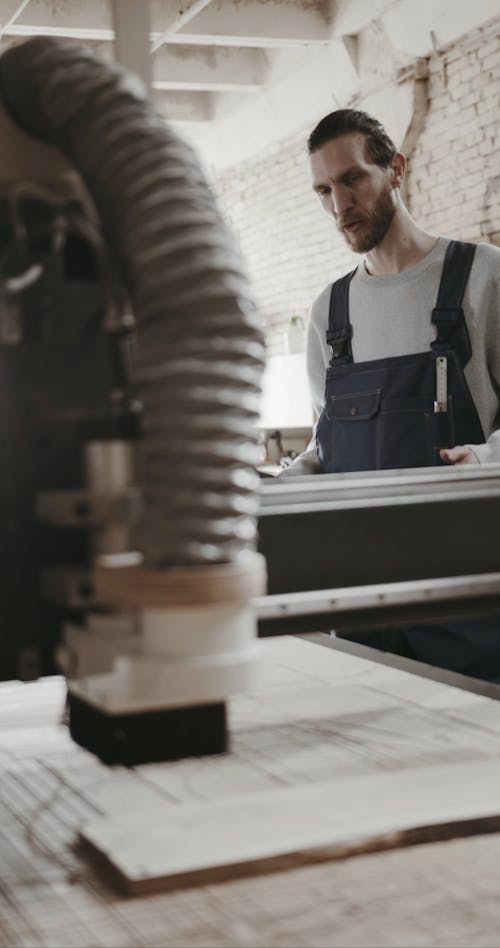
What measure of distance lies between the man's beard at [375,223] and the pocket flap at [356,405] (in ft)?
1.12

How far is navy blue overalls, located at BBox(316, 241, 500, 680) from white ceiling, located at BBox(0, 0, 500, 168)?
12.6ft

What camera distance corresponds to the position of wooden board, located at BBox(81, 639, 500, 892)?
3.13 feet

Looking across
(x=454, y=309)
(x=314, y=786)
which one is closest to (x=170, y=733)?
(x=314, y=786)

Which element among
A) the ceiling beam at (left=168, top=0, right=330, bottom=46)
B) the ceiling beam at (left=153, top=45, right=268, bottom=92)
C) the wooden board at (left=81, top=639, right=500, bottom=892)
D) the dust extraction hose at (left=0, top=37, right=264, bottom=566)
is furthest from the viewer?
the ceiling beam at (left=153, top=45, right=268, bottom=92)

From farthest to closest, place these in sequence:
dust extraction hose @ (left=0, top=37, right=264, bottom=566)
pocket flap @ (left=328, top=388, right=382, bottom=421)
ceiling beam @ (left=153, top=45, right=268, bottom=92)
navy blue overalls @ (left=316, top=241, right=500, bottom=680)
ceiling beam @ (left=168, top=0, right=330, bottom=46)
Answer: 1. ceiling beam @ (left=153, top=45, right=268, bottom=92)
2. ceiling beam @ (left=168, top=0, right=330, bottom=46)
3. pocket flap @ (left=328, top=388, right=382, bottom=421)
4. navy blue overalls @ (left=316, top=241, right=500, bottom=680)
5. dust extraction hose @ (left=0, top=37, right=264, bottom=566)

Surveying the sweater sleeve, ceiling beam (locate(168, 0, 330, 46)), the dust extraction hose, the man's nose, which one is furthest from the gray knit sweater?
ceiling beam (locate(168, 0, 330, 46))

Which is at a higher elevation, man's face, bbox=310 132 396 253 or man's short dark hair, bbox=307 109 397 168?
man's short dark hair, bbox=307 109 397 168

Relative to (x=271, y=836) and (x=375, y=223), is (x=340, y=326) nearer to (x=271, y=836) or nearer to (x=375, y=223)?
(x=375, y=223)

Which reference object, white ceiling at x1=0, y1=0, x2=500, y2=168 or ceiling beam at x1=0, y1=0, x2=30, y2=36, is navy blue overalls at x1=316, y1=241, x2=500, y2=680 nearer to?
white ceiling at x1=0, y1=0, x2=500, y2=168

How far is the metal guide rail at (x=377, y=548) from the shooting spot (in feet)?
3.71

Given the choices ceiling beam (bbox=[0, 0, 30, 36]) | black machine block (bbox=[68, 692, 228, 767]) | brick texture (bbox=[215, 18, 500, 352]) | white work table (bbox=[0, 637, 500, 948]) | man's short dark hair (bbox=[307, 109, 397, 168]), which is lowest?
white work table (bbox=[0, 637, 500, 948])

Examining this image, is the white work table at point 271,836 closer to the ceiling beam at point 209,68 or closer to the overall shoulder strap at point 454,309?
the overall shoulder strap at point 454,309

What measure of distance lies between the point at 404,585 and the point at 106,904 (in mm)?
474

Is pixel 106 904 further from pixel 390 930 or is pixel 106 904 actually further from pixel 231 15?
pixel 231 15
